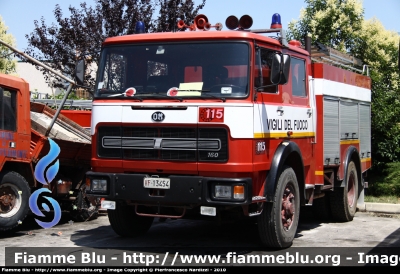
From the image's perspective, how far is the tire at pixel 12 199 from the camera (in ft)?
31.3

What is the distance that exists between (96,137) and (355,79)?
5754 mm

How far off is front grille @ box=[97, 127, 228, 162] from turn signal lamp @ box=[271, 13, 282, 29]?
2.17 meters

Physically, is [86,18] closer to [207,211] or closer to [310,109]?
[310,109]

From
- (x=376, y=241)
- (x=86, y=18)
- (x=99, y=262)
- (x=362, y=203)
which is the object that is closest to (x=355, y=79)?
(x=362, y=203)

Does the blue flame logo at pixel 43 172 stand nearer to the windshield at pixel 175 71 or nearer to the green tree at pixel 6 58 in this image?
the windshield at pixel 175 71

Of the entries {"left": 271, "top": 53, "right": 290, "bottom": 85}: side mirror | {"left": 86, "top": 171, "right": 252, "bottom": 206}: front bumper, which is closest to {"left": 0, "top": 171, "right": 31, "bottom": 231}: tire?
{"left": 86, "top": 171, "right": 252, "bottom": 206}: front bumper

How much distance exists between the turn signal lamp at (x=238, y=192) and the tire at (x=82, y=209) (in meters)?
4.30

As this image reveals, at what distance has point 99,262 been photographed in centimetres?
774

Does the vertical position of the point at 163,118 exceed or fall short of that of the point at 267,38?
it falls short

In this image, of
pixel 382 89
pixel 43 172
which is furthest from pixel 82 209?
pixel 382 89

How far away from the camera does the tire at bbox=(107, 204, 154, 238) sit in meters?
9.25

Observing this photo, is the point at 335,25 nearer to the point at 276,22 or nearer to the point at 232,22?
the point at 276,22

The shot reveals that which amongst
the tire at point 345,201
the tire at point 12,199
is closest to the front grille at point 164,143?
the tire at point 12,199

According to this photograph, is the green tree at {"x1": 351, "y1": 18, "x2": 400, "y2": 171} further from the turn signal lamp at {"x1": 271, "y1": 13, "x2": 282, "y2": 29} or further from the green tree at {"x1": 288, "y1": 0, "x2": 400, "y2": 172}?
the turn signal lamp at {"x1": 271, "y1": 13, "x2": 282, "y2": 29}
